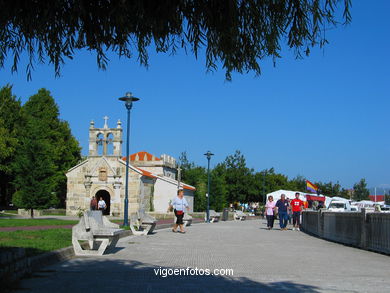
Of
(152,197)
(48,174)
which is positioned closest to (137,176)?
(152,197)

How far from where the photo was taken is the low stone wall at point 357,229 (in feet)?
38.0

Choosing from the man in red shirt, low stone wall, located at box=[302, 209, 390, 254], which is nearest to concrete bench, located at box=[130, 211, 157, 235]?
low stone wall, located at box=[302, 209, 390, 254]

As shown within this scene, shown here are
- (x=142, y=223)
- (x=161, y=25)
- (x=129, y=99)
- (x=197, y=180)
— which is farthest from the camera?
(x=197, y=180)

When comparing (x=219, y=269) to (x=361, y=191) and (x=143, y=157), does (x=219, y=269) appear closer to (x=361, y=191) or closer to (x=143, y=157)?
(x=143, y=157)

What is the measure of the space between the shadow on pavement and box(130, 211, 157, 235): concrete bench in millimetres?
8662

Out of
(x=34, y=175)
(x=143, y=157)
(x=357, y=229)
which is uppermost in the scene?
(x=143, y=157)

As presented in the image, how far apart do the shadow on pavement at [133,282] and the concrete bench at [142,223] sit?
28.4 ft

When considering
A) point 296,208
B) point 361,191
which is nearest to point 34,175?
point 296,208

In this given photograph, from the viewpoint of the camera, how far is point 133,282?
6.49 meters

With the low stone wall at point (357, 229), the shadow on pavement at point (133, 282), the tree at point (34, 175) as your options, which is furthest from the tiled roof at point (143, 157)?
the shadow on pavement at point (133, 282)

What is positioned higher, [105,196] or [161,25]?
[161,25]

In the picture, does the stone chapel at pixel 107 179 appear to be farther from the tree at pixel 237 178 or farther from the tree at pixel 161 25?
the tree at pixel 161 25

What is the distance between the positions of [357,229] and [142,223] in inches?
287

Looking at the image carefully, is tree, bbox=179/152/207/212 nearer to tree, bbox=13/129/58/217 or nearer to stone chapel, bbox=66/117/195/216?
stone chapel, bbox=66/117/195/216
